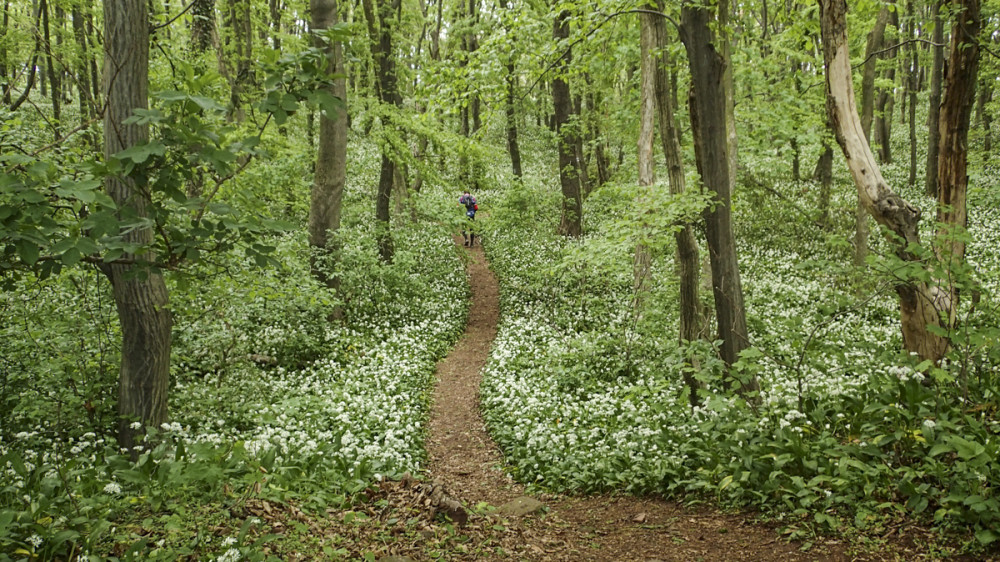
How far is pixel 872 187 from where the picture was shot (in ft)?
19.7

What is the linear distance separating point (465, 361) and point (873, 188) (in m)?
8.24

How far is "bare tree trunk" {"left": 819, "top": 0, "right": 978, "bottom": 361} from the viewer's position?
588cm

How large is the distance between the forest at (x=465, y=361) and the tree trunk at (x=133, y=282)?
0.03m

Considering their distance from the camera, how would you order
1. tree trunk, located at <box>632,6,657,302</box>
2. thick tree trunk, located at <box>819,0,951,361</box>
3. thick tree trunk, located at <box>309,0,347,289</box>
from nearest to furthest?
thick tree trunk, located at <box>819,0,951,361</box> → tree trunk, located at <box>632,6,657,302</box> → thick tree trunk, located at <box>309,0,347,289</box>

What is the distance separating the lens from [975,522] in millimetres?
3941

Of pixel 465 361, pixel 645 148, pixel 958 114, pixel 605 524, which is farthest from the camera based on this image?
pixel 465 361

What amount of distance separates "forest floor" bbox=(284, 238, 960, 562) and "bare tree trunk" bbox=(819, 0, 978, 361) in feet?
8.45

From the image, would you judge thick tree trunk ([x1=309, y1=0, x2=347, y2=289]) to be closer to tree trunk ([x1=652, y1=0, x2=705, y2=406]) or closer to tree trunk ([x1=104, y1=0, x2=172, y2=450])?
tree trunk ([x1=104, y1=0, x2=172, y2=450])

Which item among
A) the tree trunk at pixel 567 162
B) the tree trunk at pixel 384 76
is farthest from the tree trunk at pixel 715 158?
the tree trunk at pixel 567 162

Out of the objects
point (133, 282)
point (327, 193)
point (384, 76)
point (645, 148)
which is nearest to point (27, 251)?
point (133, 282)

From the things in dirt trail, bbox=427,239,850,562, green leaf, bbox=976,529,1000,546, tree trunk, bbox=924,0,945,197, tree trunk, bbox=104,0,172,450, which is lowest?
dirt trail, bbox=427,239,850,562

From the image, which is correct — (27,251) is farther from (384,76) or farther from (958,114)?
(384,76)

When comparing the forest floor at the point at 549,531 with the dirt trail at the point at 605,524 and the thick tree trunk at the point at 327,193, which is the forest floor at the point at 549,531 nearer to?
the dirt trail at the point at 605,524

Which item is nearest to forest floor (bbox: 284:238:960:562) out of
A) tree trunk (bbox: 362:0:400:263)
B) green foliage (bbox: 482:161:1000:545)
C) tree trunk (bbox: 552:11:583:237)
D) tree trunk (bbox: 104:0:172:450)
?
green foliage (bbox: 482:161:1000:545)
